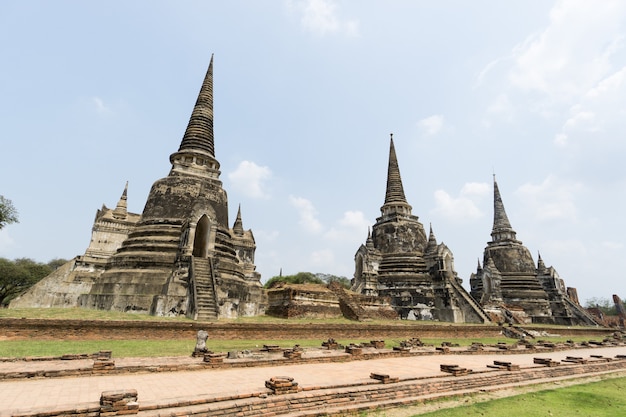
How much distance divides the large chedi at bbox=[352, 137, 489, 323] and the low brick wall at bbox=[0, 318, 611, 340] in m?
8.02

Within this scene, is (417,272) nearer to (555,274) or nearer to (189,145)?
(555,274)

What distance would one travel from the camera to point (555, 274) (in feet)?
115

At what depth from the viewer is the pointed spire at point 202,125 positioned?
22164 mm

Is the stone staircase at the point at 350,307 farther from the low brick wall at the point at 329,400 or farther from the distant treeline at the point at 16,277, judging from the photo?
the distant treeline at the point at 16,277

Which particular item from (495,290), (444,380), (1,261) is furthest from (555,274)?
(1,261)

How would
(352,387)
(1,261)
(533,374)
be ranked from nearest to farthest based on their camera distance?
(352,387) → (533,374) → (1,261)

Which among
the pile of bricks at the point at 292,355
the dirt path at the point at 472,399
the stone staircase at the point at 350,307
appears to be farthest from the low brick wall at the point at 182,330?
the dirt path at the point at 472,399

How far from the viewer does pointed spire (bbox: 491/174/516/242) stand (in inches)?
1479

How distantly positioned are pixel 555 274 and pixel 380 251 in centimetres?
1902

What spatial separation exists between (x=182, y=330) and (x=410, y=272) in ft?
67.0

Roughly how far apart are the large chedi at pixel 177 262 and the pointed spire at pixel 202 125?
67 mm

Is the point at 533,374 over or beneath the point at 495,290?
beneath

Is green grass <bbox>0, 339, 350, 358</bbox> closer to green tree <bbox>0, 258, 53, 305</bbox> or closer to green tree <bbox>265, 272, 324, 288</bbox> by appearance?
green tree <bbox>0, 258, 53, 305</bbox>

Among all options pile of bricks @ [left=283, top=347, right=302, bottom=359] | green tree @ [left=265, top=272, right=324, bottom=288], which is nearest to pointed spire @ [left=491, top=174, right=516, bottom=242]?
green tree @ [left=265, top=272, right=324, bottom=288]
